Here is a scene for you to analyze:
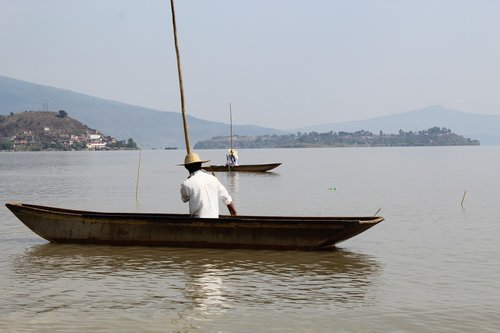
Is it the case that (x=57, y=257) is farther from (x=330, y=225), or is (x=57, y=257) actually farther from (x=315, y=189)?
(x=315, y=189)

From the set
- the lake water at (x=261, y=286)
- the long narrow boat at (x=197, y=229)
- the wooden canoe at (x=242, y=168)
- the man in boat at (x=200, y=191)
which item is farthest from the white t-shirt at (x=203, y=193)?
the wooden canoe at (x=242, y=168)

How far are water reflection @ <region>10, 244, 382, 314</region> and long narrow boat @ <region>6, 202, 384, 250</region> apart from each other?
0.22 metres

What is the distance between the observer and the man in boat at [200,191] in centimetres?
1502

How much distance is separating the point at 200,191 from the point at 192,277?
2424mm

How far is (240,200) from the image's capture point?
35000 mm

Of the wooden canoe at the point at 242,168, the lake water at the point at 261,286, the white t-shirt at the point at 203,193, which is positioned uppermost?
the white t-shirt at the point at 203,193

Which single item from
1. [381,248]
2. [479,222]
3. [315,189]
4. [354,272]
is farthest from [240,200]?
[354,272]

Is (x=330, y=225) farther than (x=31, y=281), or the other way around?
(x=330, y=225)

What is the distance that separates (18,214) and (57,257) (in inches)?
77.0

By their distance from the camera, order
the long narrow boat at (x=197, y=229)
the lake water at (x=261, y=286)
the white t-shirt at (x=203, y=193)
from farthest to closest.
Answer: the long narrow boat at (x=197, y=229) → the white t-shirt at (x=203, y=193) → the lake water at (x=261, y=286)

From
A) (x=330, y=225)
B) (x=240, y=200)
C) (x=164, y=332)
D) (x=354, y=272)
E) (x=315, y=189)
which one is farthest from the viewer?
(x=315, y=189)

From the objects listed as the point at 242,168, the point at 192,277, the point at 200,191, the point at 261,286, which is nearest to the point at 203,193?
the point at 200,191

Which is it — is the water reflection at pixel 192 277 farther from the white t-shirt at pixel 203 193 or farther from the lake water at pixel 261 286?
the white t-shirt at pixel 203 193

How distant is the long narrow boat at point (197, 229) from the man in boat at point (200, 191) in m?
0.23
